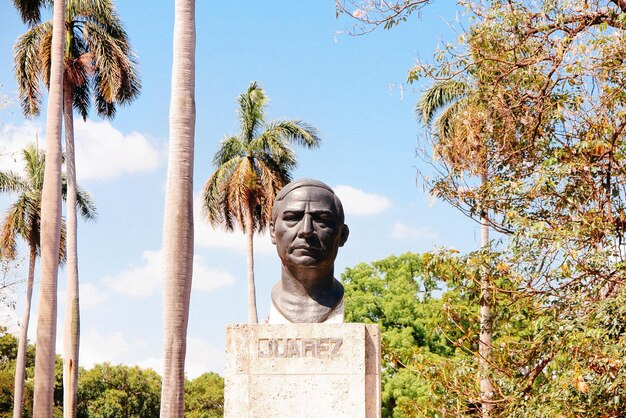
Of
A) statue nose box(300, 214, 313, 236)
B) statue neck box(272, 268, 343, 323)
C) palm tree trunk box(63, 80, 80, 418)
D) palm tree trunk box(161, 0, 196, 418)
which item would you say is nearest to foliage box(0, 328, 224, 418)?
palm tree trunk box(63, 80, 80, 418)

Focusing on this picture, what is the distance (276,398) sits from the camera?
7426mm

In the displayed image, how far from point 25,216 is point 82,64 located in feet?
27.2

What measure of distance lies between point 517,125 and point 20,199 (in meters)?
22.8

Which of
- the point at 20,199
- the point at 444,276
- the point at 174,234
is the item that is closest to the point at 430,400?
the point at 444,276

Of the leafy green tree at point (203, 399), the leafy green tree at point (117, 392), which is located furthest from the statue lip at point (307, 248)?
the leafy green tree at point (203, 399)

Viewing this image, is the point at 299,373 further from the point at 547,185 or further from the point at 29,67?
the point at 29,67

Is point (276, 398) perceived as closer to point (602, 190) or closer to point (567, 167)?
point (567, 167)

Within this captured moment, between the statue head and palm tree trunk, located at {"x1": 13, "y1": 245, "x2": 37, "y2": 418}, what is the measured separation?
23.2 m

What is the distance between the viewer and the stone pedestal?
24.3 ft

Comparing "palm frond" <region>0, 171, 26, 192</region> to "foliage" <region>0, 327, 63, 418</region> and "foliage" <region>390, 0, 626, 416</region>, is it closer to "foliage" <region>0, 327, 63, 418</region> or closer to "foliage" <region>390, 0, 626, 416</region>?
"foliage" <region>0, 327, 63, 418</region>

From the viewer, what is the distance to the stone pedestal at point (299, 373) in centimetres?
739

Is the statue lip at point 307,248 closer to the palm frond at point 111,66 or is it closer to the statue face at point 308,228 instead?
the statue face at point 308,228

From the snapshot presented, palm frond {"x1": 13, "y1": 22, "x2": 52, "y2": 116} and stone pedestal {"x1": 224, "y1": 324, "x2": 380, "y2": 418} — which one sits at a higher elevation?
palm frond {"x1": 13, "y1": 22, "x2": 52, "y2": 116}

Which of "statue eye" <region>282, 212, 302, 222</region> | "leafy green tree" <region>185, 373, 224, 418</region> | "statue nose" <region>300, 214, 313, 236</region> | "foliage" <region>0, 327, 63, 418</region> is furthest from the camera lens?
"leafy green tree" <region>185, 373, 224, 418</region>
